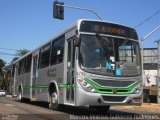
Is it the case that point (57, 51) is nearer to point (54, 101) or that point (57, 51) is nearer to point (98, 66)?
point (54, 101)

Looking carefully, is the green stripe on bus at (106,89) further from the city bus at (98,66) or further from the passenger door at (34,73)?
the passenger door at (34,73)

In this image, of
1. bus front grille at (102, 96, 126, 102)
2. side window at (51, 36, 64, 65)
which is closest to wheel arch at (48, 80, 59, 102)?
side window at (51, 36, 64, 65)

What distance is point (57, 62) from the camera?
54.4 feet

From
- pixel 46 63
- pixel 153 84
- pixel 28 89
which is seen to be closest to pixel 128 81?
pixel 46 63

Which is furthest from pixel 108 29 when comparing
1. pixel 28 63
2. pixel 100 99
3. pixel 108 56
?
pixel 28 63

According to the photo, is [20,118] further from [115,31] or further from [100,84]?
[115,31]

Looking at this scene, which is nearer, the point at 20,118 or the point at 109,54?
the point at 20,118

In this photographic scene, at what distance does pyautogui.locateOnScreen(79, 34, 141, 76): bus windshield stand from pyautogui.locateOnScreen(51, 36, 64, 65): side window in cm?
206

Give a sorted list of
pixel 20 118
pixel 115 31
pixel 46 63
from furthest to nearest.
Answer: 1. pixel 46 63
2. pixel 115 31
3. pixel 20 118

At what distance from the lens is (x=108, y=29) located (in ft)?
48.6

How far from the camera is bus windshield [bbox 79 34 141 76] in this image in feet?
46.0

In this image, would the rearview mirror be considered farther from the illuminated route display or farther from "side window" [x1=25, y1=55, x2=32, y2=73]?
"side window" [x1=25, y1=55, x2=32, y2=73]

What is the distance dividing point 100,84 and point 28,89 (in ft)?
33.1

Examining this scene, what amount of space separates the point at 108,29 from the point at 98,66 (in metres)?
1.64
